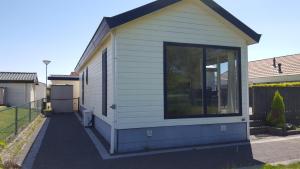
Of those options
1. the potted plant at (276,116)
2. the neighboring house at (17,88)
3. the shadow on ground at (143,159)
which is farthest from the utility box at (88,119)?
the neighboring house at (17,88)

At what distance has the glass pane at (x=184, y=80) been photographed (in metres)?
7.62

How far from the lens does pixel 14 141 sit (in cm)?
811

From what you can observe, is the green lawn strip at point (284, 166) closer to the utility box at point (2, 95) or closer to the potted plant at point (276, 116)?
the potted plant at point (276, 116)

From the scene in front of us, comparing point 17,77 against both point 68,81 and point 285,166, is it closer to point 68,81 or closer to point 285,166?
point 68,81

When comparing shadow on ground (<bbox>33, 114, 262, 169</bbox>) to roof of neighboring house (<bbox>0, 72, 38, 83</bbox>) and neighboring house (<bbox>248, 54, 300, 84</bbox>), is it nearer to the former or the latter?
roof of neighboring house (<bbox>0, 72, 38, 83</bbox>)

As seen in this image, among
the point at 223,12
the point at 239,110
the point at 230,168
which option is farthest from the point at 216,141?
the point at 223,12

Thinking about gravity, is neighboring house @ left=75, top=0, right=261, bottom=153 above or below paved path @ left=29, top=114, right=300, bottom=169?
above

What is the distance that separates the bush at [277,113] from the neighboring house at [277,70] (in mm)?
15154

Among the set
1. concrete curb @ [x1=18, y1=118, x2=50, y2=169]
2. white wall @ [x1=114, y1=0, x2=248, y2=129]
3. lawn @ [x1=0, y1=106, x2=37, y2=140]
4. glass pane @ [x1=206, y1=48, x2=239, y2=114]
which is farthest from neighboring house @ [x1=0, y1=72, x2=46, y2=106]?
glass pane @ [x1=206, y1=48, x2=239, y2=114]

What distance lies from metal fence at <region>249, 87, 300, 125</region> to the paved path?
2.47 m

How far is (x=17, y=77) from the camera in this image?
2506 centimetres

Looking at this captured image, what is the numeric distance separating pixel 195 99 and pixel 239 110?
1539 millimetres

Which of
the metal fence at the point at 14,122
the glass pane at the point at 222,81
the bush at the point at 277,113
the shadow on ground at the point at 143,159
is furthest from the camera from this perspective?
the bush at the point at 277,113

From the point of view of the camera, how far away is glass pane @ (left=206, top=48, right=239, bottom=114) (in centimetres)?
823
